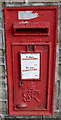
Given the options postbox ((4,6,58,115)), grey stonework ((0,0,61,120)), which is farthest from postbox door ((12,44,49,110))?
grey stonework ((0,0,61,120))

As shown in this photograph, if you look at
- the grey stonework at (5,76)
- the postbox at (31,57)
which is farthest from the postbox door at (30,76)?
the grey stonework at (5,76)

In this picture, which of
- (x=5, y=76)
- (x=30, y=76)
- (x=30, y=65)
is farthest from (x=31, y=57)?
(x=5, y=76)

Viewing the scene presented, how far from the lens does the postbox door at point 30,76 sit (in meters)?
2.46

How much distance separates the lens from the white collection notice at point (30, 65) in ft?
8.09

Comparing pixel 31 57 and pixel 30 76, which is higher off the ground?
pixel 31 57

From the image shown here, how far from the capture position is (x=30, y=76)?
2.56 metres

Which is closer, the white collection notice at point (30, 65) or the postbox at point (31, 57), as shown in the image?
the postbox at point (31, 57)

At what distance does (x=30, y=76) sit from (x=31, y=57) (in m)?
0.28

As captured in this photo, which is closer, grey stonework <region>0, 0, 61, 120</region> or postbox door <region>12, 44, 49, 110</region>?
grey stonework <region>0, 0, 61, 120</region>

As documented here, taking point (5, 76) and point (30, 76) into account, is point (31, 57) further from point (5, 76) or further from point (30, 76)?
point (5, 76)

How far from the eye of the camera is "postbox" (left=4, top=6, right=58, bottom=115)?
7.66ft

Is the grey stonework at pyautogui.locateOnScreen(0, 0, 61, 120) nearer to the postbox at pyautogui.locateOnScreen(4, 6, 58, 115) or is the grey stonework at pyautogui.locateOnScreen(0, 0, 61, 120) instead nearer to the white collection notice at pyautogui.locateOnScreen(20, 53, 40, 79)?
the postbox at pyautogui.locateOnScreen(4, 6, 58, 115)

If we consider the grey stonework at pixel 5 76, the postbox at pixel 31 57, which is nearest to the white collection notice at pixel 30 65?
the postbox at pixel 31 57

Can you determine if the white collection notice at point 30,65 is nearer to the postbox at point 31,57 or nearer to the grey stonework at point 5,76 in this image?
the postbox at point 31,57
